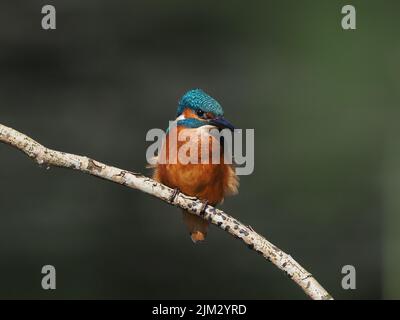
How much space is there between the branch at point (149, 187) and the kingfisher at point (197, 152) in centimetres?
59

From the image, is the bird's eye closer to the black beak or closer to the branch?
the black beak

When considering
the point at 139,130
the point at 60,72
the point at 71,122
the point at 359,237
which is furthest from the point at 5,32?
the point at 359,237

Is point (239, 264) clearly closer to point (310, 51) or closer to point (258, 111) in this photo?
point (258, 111)

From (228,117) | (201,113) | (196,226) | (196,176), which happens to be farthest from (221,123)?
(228,117)

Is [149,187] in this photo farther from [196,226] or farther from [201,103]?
[196,226]

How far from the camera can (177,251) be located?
6398mm

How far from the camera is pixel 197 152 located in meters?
3.33

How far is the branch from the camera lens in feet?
8.20

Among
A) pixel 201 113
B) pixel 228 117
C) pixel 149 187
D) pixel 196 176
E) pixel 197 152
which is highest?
pixel 228 117

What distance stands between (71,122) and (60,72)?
22.8 inches

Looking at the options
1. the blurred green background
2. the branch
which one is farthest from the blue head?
the blurred green background

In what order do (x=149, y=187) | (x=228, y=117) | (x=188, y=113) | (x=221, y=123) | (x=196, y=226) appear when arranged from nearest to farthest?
(x=149, y=187) < (x=221, y=123) < (x=188, y=113) < (x=196, y=226) < (x=228, y=117)

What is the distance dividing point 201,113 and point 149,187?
73cm

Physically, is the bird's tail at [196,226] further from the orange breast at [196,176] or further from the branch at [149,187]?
the branch at [149,187]
